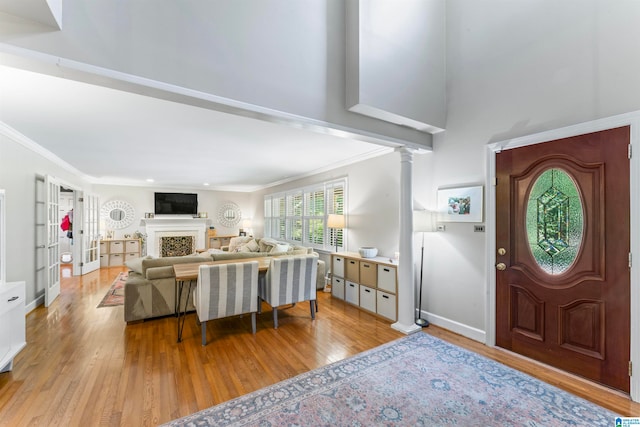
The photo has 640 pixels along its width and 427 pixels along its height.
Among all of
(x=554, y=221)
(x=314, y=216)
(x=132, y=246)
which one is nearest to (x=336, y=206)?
(x=314, y=216)

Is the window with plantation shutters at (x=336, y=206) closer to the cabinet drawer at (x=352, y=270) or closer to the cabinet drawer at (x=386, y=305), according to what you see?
the cabinet drawer at (x=352, y=270)

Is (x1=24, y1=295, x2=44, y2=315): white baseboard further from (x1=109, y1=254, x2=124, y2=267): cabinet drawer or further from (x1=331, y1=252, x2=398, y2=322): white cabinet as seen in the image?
(x1=331, y1=252, x2=398, y2=322): white cabinet

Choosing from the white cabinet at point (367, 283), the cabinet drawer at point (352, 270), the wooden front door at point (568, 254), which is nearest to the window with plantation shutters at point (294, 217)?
the white cabinet at point (367, 283)

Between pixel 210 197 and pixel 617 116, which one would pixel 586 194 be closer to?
pixel 617 116

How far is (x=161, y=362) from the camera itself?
98.6 inches

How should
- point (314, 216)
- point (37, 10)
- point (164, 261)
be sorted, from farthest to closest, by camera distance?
point (314, 216) → point (164, 261) → point (37, 10)

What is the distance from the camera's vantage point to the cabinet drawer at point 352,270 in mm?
4117

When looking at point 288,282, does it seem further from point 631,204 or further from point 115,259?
point 115,259

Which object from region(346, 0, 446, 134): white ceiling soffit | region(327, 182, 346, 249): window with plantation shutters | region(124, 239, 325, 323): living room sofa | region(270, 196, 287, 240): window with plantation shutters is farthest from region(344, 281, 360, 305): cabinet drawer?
region(270, 196, 287, 240): window with plantation shutters

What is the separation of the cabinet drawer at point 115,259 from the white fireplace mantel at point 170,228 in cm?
70

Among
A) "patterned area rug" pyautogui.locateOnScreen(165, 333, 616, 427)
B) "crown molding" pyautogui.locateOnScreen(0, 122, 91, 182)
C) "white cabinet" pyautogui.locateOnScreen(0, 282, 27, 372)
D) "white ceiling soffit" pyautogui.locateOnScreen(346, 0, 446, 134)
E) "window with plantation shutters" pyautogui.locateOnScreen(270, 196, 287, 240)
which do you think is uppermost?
"white ceiling soffit" pyautogui.locateOnScreen(346, 0, 446, 134)

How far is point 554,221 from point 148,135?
4631 mm

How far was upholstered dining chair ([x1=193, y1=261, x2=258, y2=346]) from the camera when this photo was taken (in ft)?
9.46

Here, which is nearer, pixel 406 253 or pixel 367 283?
pixel 406 253
